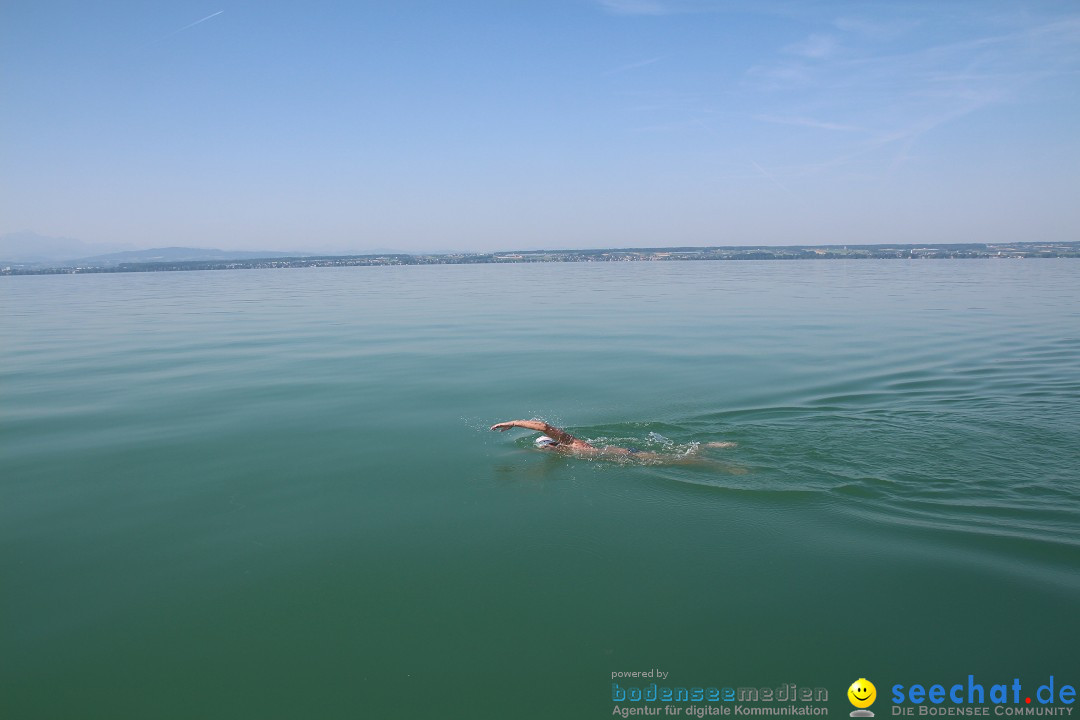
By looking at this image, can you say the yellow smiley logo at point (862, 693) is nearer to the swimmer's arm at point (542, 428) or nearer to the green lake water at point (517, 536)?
the green lake water at point (517, 536)

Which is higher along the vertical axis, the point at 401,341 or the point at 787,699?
the point at 401,341

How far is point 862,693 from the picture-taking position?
5703mm

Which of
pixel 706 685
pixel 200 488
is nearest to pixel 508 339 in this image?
pixel 200 488

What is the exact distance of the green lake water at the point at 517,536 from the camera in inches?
237

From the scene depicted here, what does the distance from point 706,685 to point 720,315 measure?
1076 inches

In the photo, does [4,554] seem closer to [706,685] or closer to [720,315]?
[706,685]

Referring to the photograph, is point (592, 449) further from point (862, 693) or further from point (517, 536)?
point (862, 693)

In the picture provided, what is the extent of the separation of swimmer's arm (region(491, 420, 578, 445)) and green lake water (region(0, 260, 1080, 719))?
60 cm

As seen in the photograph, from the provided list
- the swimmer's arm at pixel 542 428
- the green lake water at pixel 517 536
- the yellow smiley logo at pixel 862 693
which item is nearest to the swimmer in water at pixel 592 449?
the swimmer's arm at pixel 542 428

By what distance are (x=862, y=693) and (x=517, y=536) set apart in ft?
14.1

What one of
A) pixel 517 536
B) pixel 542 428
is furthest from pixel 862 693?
pixel 542 428

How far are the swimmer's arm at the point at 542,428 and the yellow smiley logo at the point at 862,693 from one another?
19.4 feet

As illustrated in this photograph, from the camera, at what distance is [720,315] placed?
31656mm

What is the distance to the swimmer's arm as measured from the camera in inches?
422
